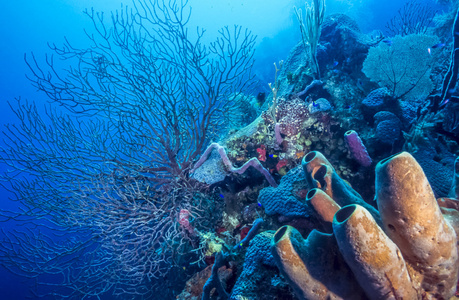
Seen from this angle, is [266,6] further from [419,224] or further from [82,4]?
[419,224]

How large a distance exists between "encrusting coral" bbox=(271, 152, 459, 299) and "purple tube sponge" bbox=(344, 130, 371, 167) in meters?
1.72

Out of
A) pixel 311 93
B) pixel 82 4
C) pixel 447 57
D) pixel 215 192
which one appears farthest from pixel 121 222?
pixel 82 4

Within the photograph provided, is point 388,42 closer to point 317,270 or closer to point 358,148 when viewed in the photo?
point 358,148

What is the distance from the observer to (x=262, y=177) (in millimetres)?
3947

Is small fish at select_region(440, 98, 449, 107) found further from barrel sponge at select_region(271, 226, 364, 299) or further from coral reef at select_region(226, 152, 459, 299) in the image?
barrel sponge at select_region(271, 226, 364, 299)

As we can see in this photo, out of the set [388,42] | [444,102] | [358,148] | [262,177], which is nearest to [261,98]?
[388,42]

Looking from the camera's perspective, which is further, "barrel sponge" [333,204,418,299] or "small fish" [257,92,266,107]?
"small fish" [257,92,266,107]

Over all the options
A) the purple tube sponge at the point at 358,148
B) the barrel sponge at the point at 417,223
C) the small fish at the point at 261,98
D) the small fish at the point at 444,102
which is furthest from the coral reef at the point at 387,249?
the small fish at the point at 261,98

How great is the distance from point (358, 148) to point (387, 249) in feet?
7.57

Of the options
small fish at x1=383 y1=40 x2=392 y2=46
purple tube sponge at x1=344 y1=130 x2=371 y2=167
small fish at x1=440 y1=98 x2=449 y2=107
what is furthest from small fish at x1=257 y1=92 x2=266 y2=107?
small fish at x1=440 y1=98 x2=449 y2=107

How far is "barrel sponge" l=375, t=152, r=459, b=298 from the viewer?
1225 millimetres

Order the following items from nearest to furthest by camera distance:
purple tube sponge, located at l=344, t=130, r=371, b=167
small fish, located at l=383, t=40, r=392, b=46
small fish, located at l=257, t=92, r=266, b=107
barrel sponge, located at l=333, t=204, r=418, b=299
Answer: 1. barrel sponge, located at l=333, t=204, r=418, b=299
2. purple tube sponge, located at l=344, t=130, r=371, b=167
3. small fish, located at l=383, t=40, r=392, b=46
4. small fish, located at l=257, t=92, r=266, b=107

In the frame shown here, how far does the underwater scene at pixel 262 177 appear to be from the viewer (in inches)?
51.8

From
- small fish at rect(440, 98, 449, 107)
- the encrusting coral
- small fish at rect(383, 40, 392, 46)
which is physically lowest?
small fish at rect(440, 98, 449, 107)
